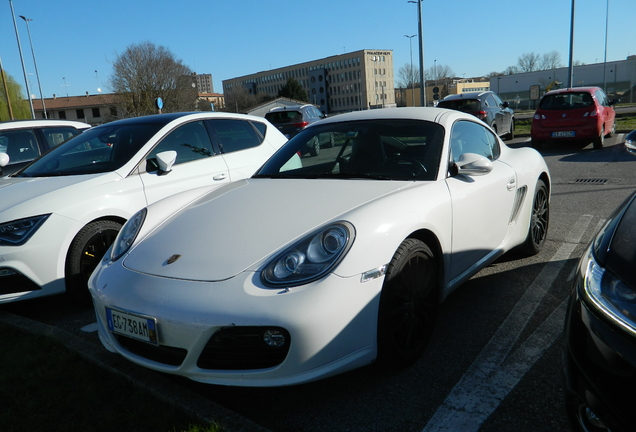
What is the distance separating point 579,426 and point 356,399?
3.47ft

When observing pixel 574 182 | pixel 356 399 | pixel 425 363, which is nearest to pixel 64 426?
pixel 356 399

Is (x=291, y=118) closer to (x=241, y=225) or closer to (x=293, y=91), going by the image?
(x=241, y=225)

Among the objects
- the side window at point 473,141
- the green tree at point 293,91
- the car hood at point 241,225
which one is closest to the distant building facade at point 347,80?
the green tree at point 293,91

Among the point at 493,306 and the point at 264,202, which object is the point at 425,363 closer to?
the point at 493,306

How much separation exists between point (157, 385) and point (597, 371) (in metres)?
1.98

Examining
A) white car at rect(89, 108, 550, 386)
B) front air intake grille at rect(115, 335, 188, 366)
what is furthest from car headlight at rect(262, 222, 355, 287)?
front air intake grille at rect(115, 335, 188, 366)

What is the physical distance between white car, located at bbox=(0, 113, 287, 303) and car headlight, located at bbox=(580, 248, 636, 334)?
11.2 feet

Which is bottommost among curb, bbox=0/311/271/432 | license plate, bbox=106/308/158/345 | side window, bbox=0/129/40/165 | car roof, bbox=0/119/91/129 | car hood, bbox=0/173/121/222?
curb, bbox=0/311/271/432

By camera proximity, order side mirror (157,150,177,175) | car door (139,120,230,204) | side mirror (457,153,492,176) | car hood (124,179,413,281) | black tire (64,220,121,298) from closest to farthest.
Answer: car hood (124,179,413,281), side mirror (457,153,492,176), black tire (64,220,121,298), side mirror (157,150,177,175), car door (139,120,230,204)

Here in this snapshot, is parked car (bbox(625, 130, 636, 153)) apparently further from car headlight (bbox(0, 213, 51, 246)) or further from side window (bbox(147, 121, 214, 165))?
car headlight (bbox(0, 213, 51, 246))

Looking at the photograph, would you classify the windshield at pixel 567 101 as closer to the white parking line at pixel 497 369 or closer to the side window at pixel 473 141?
the side window at pixel 473 141

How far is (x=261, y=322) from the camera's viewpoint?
7.02ft

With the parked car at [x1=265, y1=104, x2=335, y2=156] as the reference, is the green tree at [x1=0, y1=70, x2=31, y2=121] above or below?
above

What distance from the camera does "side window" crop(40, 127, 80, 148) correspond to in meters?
6.66
